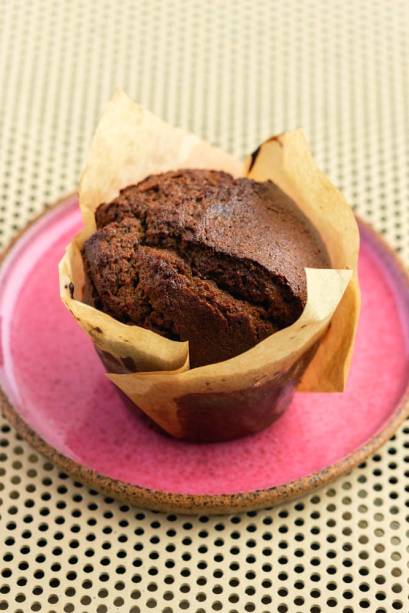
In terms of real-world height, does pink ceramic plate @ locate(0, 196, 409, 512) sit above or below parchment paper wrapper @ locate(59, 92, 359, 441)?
below

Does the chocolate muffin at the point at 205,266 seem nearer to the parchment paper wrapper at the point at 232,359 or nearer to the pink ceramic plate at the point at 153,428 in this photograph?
the parchment paper wrapper at the point at 232,359

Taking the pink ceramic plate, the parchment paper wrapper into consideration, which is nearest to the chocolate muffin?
the parchment paper wrapper

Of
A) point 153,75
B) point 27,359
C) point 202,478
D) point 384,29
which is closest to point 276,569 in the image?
point 202,478

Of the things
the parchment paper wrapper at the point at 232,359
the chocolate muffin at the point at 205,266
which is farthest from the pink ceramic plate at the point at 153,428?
the chocolate muffin at the point at 205,266

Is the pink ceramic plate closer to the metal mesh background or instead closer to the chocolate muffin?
the metal mesh background

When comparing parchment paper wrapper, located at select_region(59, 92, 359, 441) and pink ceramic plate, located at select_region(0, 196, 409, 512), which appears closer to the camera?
parchment paper wrapper, located at select_region(59, 92, 359, 441)

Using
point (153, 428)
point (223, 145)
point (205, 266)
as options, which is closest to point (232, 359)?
point (205, 266)
